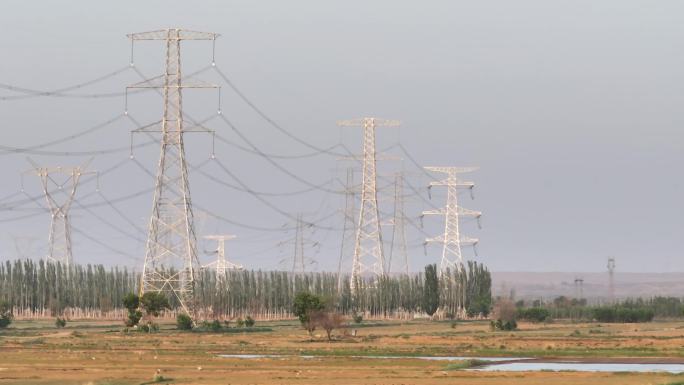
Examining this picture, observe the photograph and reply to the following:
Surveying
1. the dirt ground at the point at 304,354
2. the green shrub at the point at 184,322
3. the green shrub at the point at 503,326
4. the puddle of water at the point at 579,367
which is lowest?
the puddle of water at the point at 579,367

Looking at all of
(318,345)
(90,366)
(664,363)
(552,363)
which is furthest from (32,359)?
(664,363)

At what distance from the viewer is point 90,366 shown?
94188 millimetres

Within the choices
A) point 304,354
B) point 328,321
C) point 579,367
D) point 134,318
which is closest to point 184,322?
point 134,318

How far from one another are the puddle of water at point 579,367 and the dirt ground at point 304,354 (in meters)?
3.02

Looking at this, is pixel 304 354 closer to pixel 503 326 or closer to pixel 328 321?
pixel 328 321

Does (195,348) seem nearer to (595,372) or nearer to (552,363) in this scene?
(552,363)

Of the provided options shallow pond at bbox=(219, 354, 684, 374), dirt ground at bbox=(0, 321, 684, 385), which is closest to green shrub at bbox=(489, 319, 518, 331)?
dirt ground at bbox=(0, 321, 684, 385)

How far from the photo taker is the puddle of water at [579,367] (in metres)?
86.9

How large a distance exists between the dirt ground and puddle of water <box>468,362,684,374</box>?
302 cm

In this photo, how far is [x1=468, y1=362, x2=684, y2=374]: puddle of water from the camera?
86875mm

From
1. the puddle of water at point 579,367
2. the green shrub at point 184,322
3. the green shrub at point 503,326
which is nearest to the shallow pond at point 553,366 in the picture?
the puddle of water at point 579,367

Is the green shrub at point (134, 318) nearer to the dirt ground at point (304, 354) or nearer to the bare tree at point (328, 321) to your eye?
the dirt ground at point (304, 354)

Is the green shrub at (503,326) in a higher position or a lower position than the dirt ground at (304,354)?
higher

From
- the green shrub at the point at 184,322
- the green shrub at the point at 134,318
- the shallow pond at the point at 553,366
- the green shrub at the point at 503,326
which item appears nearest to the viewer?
the shallow pond at the point at 553,366
